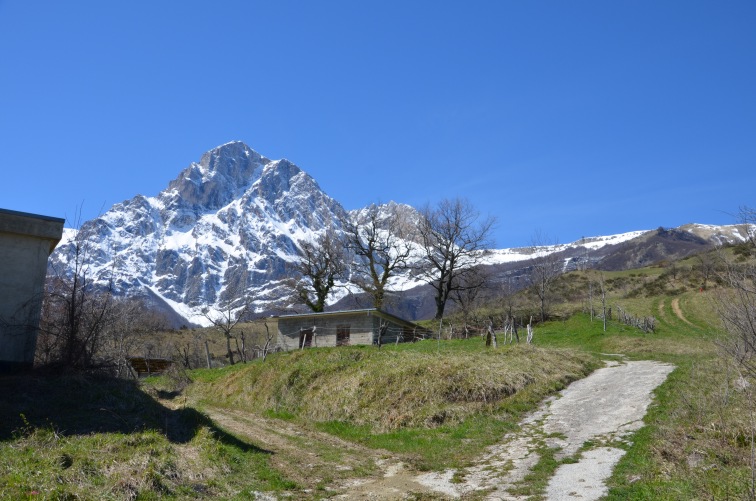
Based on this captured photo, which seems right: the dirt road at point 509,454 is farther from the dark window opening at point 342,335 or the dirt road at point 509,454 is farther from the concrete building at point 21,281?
the dark window opening at point 342,335

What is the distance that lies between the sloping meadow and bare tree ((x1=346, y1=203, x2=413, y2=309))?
971 inches

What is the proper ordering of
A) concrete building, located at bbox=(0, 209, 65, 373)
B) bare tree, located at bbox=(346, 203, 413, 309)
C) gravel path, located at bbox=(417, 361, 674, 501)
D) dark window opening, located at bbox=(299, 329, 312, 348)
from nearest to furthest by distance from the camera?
gravel path, located at bbox=(417, 361, 674, 501), concrete building, located at bbox=(0, 209, 65, 373), dark window opening, located at bbox=(299, 329, 312, 348), bare tree, located at bbox=(346, 203, 413, 309)

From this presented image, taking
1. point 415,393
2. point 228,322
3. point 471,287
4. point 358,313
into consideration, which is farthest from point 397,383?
point 471,287

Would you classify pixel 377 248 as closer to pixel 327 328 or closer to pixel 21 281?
pixel 327 328

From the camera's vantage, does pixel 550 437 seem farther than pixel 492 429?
No

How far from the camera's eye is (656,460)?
1059 centimetres

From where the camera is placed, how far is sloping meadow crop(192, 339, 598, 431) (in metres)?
19.3

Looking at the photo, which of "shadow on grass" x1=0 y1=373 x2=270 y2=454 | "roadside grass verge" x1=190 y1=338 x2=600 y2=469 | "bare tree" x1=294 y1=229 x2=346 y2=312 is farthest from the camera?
"bare tree" x1=294 y1=229 x2=346 y2=312

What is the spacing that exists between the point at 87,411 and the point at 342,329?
1108 inches

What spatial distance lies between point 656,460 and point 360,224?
47.9 m

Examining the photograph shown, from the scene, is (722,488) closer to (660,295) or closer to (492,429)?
(492,429)

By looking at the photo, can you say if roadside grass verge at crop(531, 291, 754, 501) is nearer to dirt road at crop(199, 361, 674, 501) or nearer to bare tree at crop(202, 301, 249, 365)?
dirt road at crop(199, 361, 674, 501)

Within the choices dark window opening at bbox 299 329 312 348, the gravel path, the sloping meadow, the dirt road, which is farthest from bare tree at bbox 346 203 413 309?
the dirt road

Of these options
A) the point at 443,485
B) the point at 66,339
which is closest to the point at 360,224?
the point at 66,339
